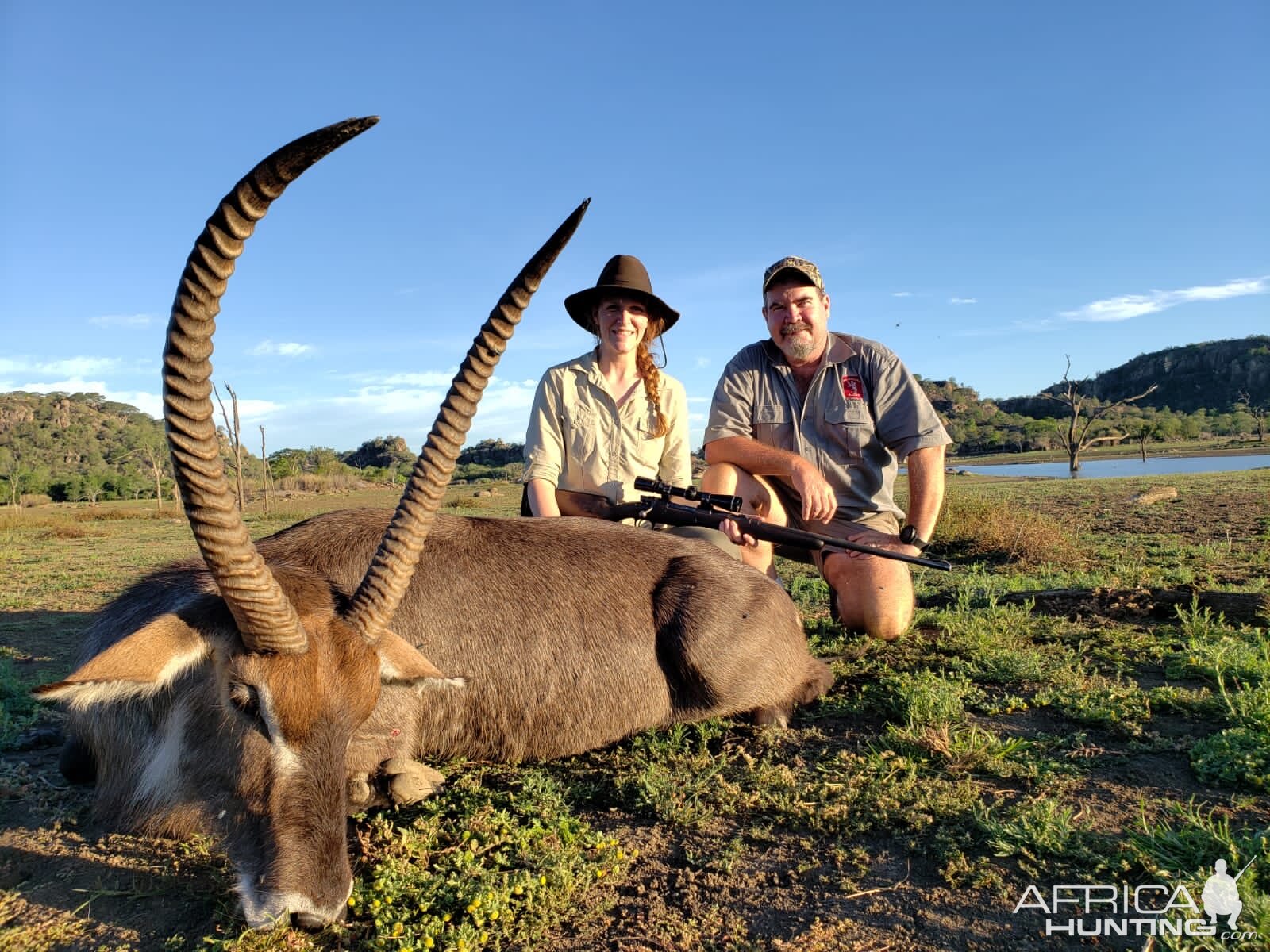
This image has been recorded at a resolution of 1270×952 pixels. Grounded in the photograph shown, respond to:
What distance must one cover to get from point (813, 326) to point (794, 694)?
3.13 meters

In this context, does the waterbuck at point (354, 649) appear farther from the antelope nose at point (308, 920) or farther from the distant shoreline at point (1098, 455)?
the distant shoreline at point (1098, 455)

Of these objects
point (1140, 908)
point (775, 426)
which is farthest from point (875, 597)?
point (1140, 908)

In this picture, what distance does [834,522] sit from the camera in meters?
6.28

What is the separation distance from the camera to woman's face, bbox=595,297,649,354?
6.09 meters

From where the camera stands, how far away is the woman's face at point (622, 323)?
240 inches

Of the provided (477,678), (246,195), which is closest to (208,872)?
(477,678)

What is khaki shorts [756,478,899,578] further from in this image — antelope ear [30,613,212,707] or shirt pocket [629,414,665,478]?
antelope ear [30,613,212,707]

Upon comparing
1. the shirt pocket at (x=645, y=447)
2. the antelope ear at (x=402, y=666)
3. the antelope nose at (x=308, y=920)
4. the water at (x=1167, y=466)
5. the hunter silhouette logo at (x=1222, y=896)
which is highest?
the shirt pocket at (x=645, y=447)

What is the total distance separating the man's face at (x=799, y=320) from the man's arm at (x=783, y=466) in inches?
33.3

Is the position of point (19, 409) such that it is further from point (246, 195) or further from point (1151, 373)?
point (1151, 373)

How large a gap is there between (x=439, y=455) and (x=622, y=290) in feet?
11.4

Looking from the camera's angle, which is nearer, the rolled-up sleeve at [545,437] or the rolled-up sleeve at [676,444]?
the rolled-up sleeve at [545,437]

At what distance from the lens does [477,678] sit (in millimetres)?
3826

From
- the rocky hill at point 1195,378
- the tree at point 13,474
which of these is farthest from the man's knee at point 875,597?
the rocky hill at point 1195,378
